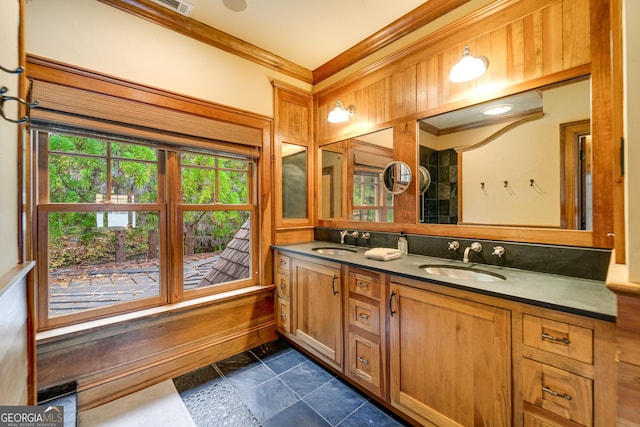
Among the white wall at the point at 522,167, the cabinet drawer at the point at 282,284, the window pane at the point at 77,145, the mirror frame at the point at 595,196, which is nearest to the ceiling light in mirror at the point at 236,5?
the window pane at the point at 77,145

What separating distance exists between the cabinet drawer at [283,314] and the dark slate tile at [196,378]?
63cm

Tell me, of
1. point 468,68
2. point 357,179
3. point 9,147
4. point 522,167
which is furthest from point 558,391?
point 9,147

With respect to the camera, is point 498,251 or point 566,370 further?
point 498,251

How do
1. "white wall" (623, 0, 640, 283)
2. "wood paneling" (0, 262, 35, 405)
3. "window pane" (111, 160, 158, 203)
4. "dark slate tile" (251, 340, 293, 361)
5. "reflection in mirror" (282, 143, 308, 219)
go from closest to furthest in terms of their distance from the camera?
"white wall" (623, 0, 640, 283)
"wood paneling" (0, 262, 35, 405)
"window pane" (111, 160, 158, 203)
"dark slate tile" (251, 340, 293, 361)
"reflection in mirror" (282, 143, 308, 219)

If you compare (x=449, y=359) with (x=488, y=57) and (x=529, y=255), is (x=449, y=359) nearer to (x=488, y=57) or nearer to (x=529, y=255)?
(x=529, y=255)

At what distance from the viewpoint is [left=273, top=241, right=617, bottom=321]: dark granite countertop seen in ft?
3.23

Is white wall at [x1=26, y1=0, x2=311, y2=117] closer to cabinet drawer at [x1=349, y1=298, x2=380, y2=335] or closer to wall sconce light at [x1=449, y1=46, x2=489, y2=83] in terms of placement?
wall sconce light at [x1=449, y1=46, x2=489, y2=83]

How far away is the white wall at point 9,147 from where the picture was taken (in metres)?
0.91

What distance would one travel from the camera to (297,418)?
63.2 inches

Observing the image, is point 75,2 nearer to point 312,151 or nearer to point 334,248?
point 312,151

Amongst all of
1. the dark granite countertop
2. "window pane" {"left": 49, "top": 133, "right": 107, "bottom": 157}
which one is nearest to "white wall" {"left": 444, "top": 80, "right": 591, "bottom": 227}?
the dark granite countertop

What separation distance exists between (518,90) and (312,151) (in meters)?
1.81

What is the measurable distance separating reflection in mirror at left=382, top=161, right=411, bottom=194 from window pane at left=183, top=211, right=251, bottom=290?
1303 millimetres

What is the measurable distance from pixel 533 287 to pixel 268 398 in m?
1.69
